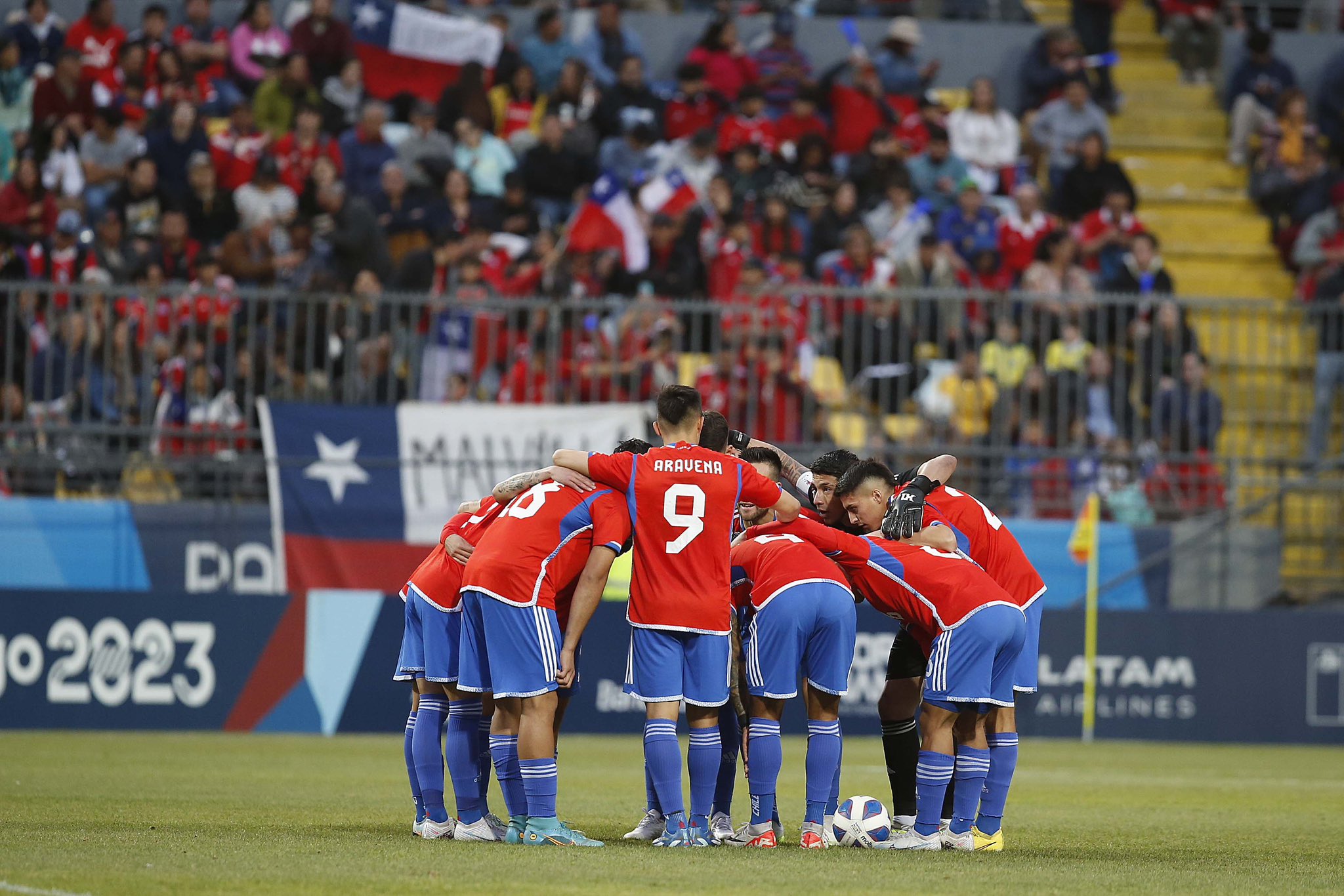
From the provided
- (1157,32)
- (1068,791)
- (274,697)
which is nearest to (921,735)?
(1068,791)

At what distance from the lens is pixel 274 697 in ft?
59.5

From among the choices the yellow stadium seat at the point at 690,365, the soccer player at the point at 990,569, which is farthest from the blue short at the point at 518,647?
the yellow stadium seat at the point at 690,365

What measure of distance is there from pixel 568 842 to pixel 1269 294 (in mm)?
18290

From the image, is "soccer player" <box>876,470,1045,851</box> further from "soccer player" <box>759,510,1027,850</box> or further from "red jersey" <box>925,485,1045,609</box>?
"soccer player" <box>759,510,1027,850</box>

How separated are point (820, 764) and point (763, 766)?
0.93 ft

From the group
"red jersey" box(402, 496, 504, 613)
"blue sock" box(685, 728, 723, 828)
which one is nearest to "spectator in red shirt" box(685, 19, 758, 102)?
"red jersey" box(402, 496, 504, 613)

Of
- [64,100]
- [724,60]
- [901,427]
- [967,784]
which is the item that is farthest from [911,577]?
[724,60]

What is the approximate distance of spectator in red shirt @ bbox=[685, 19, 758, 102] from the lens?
976 inches

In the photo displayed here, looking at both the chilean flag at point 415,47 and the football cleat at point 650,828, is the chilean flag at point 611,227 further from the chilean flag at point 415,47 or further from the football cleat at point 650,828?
the football cleat at point 650,828

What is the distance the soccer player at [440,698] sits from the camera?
9664 mm

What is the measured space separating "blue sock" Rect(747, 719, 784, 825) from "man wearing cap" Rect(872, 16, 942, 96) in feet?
56.9

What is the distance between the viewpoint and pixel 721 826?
9.76m

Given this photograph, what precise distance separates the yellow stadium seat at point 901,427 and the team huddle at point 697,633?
30.8ft

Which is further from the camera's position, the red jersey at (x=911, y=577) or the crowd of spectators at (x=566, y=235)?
the crowd of spectators at (x=566, y=235)
